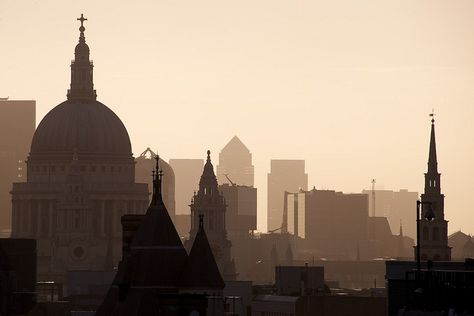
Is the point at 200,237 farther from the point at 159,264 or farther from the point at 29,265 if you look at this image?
the point at 29,265

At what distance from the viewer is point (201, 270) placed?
4405 inches

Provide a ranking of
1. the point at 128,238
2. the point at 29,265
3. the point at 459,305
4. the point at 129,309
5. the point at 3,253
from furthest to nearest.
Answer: the point at 29,265, the point at 3,253, the point at 128,238, the point at 129,309, the point at 459,305

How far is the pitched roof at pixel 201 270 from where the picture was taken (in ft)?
365

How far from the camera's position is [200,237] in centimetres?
11431

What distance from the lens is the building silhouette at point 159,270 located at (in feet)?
365

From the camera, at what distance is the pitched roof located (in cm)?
11125

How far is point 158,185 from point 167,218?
3269 millimetres

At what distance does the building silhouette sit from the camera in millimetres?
111250

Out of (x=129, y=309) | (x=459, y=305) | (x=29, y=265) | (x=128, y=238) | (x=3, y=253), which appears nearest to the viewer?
(x=459, y=305)

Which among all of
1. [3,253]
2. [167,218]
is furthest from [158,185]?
[3,253]

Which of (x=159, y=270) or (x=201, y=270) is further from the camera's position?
(x=159, y=270)

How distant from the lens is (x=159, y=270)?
112812 mm

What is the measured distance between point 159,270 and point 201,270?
185 centimetres

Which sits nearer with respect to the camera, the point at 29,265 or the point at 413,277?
the point at 413,277
